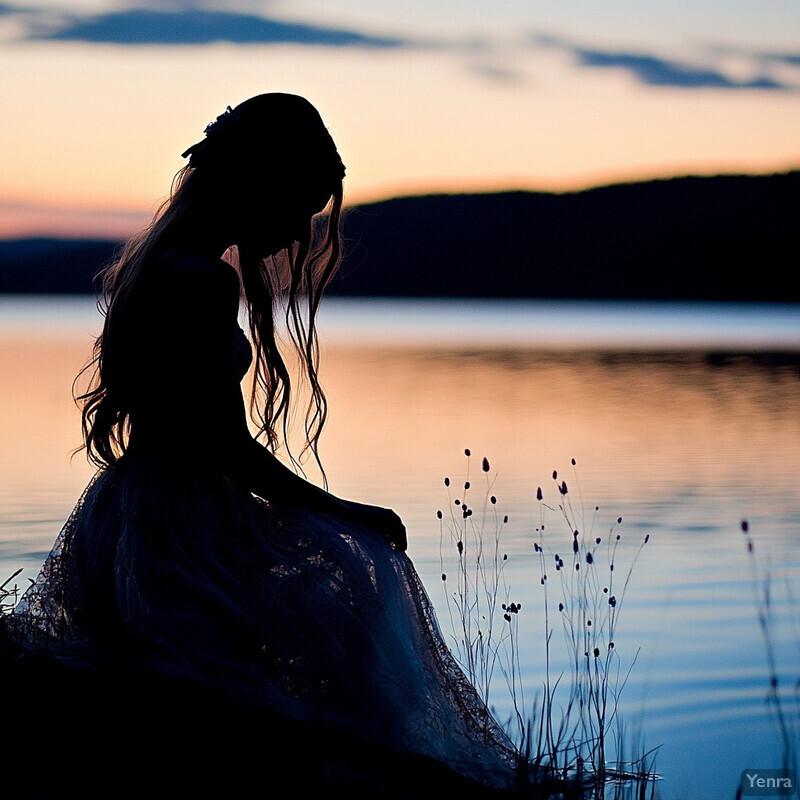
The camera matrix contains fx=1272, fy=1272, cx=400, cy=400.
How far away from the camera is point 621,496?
12.9m

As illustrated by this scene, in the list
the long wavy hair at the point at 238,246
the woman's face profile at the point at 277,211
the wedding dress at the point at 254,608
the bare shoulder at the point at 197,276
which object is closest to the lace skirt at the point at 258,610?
the wedding dress at the point at 254,608

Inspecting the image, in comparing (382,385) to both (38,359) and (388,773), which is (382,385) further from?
(388,773)

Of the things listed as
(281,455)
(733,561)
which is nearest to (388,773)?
(733,561)

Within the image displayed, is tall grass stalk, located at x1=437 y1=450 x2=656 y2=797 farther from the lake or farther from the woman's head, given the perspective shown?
the woman's head

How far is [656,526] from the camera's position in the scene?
1125 cm

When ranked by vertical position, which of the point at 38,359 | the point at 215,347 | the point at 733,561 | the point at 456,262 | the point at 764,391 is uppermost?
the point at 456,262

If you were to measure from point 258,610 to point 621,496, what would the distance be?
9.83 m

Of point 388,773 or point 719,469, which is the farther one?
point 719,469

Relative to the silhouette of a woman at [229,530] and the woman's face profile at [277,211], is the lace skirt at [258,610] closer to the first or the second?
the silhouette of a woman at [229,530]

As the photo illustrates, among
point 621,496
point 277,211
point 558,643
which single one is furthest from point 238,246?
point 621,496

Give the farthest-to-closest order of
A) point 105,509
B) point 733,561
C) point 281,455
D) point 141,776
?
point 281,455
point 733,561
point 105,509
point 141,776

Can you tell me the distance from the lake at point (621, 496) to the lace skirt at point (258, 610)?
1732mm

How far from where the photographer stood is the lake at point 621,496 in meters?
6.68

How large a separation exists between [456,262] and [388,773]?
15360cm
